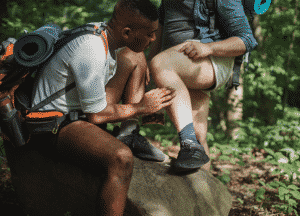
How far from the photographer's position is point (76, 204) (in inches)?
78.8

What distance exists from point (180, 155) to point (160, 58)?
77 centimetres

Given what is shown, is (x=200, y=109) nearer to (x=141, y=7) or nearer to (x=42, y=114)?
(x=141, y=7)

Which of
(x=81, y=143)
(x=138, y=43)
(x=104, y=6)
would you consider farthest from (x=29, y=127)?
(x=104, y=6)

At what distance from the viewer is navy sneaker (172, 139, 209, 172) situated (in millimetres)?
1939

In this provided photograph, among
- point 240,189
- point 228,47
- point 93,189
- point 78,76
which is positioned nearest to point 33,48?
point 78,76

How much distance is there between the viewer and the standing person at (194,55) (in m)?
2.03

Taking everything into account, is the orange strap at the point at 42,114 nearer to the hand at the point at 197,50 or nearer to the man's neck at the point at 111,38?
the man's neck at the point at 111,38

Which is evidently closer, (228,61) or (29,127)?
(29,127)

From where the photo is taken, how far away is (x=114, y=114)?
71.8 inches

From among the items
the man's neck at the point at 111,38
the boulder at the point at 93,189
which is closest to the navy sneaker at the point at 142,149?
the boulder at the point at 93,189

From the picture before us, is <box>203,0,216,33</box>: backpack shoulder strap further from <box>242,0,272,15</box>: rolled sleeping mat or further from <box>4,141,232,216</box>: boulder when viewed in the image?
<box>4,141,232,216</box>: boulder

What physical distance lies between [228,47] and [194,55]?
274 mm

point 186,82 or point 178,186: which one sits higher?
point 186,82

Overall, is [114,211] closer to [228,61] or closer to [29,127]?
[29,127]
